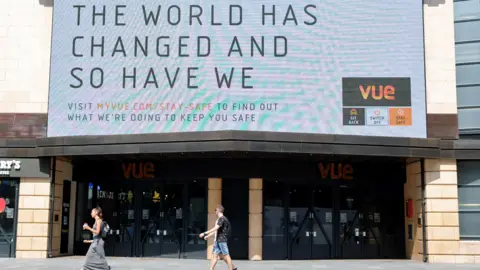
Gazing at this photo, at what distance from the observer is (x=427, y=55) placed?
21984 mm

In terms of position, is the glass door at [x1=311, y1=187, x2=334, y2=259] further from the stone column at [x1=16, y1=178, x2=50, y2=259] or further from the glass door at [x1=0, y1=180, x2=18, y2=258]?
the glass door at [x1=0, y1=180, x2=18, y2=258]

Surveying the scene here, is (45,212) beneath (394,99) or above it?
beneath

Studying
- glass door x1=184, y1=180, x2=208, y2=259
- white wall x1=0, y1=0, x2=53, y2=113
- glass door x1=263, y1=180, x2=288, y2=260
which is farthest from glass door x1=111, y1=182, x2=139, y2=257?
glass door x1=263, y1=180, x2=288, y2=260

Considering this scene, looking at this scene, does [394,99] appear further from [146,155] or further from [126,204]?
[126,204]

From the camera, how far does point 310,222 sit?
23.3 metres

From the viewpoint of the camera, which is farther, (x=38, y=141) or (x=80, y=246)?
(x=80, y=246)

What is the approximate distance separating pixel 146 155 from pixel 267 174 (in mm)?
4543

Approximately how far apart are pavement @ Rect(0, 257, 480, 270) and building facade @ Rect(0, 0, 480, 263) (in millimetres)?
1148

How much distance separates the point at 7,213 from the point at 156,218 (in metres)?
5.40

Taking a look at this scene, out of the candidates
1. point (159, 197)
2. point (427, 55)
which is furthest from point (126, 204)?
point (427, 55)

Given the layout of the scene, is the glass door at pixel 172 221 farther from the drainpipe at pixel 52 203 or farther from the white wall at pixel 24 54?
the white wall at pixel 24 54

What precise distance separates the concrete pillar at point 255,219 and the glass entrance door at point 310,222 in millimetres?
1310

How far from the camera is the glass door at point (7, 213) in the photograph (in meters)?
22.0

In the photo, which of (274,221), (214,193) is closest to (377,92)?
(274,221)
